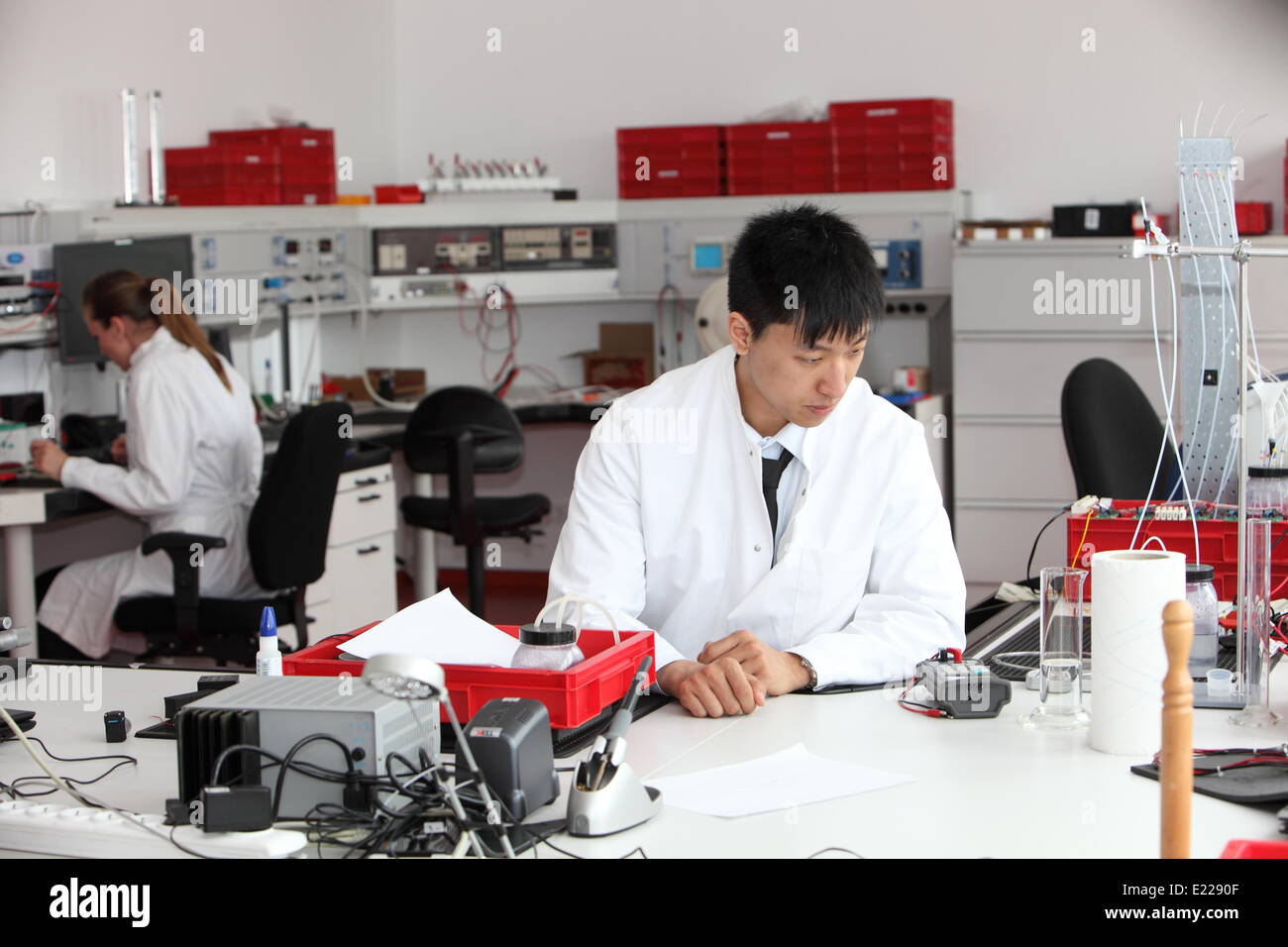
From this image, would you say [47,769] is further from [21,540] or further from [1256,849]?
[21,540]

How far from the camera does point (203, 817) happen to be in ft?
4.36

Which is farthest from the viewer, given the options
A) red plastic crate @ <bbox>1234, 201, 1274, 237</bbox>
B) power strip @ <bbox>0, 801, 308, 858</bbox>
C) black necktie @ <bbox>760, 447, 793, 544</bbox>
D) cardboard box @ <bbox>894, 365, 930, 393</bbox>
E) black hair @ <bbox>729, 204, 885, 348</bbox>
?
cardboard box @ <bbox>894, 365, 930, 393</bbox>

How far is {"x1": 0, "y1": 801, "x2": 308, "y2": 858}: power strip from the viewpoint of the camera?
4.24 feet

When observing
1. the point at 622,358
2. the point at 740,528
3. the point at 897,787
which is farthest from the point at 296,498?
the point at 622,358

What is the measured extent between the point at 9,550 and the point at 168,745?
1.94m

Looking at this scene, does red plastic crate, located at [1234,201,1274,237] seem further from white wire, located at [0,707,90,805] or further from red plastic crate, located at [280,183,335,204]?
white wire, located at [0,707,90,805]

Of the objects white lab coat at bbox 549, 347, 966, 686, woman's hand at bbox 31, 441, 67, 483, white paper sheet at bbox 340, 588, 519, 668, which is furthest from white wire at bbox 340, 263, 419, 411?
white paper sheet at bbox 340, 588, 519, 668

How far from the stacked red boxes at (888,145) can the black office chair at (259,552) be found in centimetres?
258

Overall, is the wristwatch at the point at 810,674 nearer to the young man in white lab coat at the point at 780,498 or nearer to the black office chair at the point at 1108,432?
the young man in white lab coat at the point at 780,498

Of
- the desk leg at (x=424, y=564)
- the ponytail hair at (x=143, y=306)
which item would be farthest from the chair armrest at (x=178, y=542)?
the desk leg at (x=424, y=564)

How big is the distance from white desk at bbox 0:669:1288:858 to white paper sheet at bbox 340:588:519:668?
18 centimetres

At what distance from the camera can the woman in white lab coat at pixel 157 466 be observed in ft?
11.3
